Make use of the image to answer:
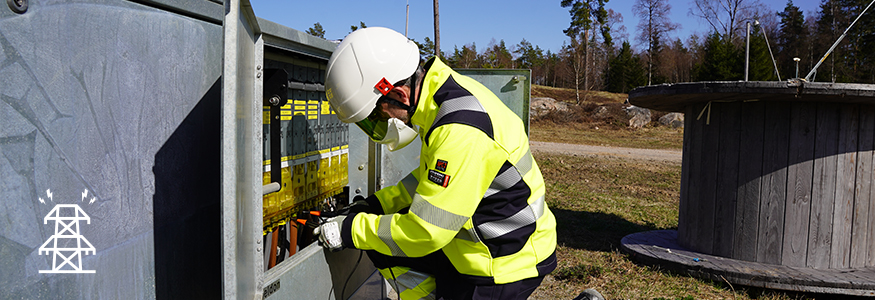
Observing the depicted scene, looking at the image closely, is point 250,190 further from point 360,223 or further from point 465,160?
point 465,160

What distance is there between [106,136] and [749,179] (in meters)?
4.19

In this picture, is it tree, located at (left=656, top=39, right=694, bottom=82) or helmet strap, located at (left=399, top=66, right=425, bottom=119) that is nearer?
helmet strap, located at (left=399, top=66, right=425, bottom=119)

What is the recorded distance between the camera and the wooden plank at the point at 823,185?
3848mm

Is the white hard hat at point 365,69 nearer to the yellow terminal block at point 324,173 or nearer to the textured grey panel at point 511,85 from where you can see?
the yellow terminal block at point 324,173

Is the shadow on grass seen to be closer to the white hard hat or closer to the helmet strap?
the helmet strap

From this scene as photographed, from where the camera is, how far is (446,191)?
1.89 m

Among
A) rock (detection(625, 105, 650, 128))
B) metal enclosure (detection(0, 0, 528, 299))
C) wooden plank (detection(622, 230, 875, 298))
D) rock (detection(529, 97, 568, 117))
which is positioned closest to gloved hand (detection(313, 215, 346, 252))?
metal enclosure (detection(0, 0, 528, 299))

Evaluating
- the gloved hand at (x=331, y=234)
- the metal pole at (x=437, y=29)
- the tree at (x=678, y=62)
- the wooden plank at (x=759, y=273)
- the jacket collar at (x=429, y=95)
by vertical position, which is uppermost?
the tree at (x=678, y=62)

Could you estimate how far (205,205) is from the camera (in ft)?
7.06

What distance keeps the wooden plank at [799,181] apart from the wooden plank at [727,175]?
1.15ft

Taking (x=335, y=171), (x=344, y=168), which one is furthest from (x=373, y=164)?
(x=335, y=171)

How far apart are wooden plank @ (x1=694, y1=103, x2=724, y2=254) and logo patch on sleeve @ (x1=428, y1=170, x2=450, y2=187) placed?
3.20m

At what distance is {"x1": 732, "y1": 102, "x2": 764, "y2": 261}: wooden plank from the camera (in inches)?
157

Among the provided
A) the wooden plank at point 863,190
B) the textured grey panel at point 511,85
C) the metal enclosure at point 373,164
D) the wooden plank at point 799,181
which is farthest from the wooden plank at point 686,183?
the metal enclosure at point 373,164
